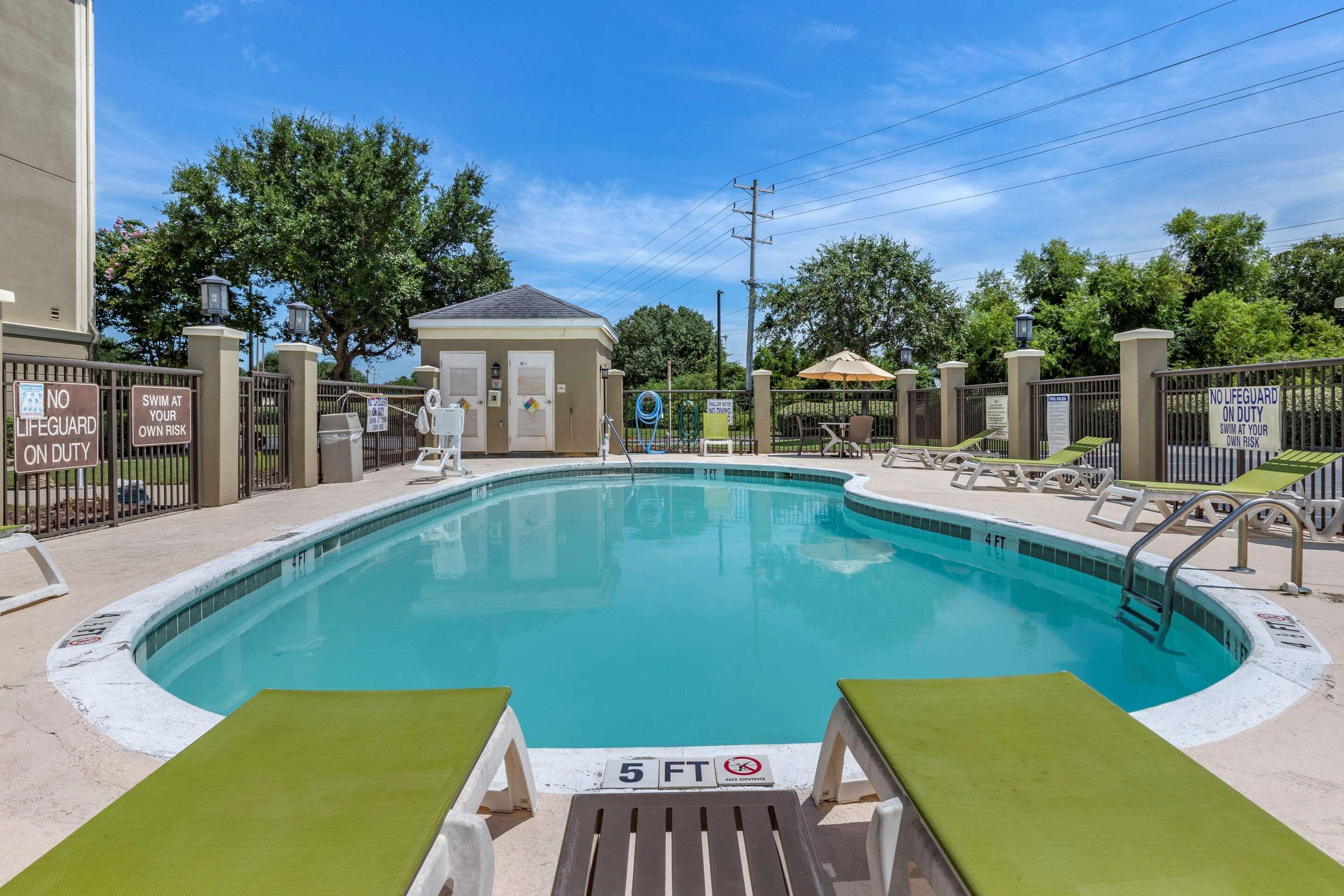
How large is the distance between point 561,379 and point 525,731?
12.2 metres

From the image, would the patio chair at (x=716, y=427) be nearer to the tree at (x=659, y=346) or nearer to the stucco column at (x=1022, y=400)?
the stucco column at (x=1022, y=400)

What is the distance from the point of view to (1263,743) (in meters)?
2.05

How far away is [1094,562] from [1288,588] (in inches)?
48.3

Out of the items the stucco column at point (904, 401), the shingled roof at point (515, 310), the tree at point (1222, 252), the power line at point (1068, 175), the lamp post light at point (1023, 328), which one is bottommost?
the stucco column at point (904, 401)

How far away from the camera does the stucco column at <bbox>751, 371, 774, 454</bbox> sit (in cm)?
1534

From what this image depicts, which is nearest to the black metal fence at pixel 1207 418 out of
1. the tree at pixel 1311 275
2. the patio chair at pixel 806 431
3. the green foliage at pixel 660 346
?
the patio chair at pixel 806 431

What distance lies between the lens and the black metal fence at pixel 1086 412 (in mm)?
9219

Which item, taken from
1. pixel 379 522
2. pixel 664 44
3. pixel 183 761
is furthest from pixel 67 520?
pixel 664 44

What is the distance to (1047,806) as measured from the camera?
1178 millimetres

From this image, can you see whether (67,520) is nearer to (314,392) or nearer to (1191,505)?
(314,392)

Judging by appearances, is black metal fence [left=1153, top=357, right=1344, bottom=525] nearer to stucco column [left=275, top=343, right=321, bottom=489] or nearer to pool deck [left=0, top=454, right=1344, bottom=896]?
pool deck [left=0, top=454, right=1344, bottom=896]

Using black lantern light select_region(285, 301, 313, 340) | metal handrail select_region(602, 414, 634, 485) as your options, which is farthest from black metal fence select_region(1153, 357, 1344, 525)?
black lantern light select_region(285, 301, 313, 340)

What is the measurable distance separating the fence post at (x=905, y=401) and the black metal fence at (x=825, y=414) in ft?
1.29

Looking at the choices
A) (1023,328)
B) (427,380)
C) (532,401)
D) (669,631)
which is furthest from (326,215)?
(669,631)
